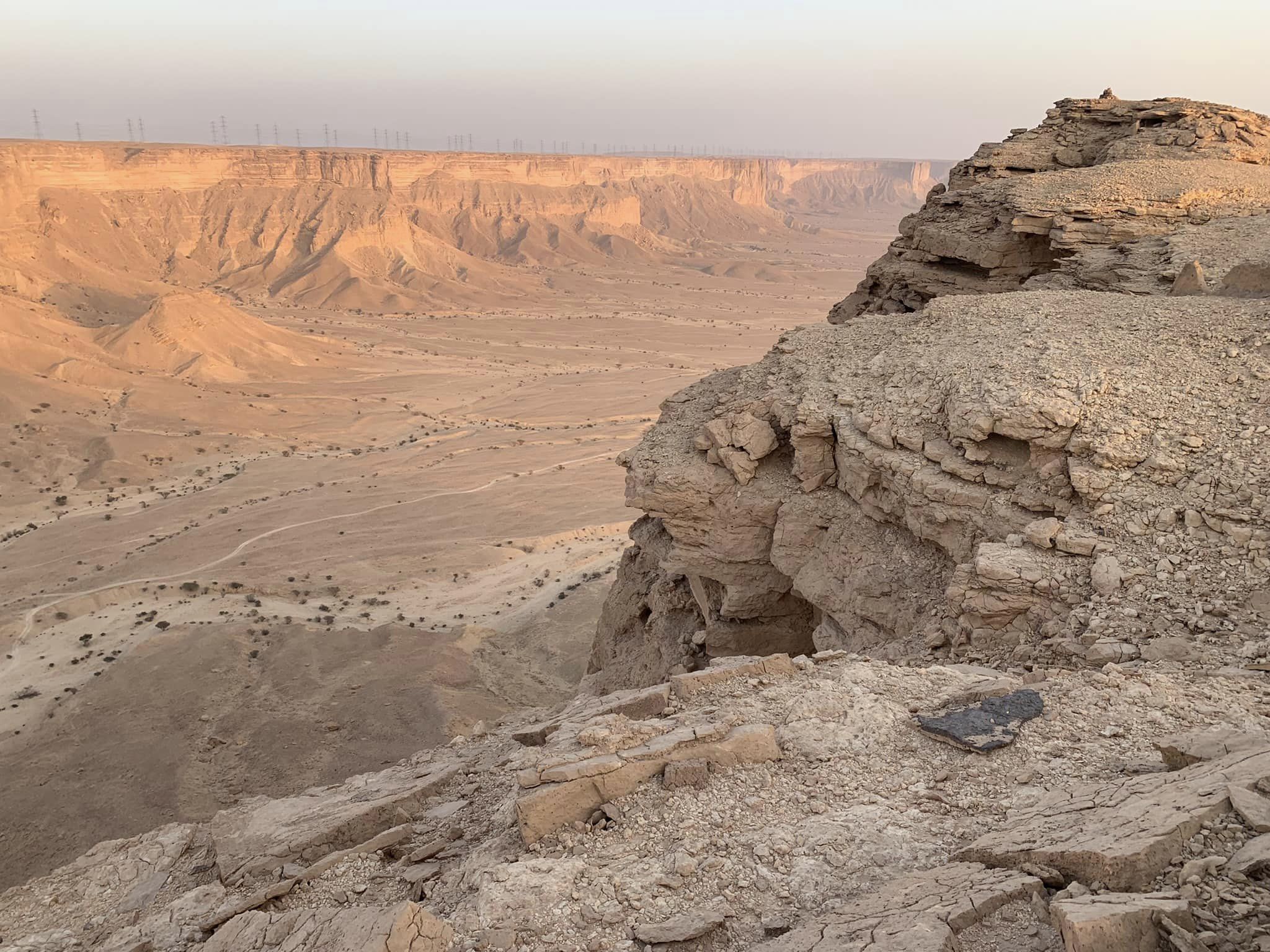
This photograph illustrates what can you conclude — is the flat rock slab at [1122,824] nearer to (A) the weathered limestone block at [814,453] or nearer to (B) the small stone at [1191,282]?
(A) the weathered limestone block at [814,453]

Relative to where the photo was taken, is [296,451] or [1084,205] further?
[296,451]

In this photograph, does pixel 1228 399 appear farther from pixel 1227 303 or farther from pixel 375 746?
pixel 375 746

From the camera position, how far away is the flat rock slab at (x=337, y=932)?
16.0 feet

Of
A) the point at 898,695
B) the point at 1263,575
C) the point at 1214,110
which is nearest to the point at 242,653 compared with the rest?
the point at 898,695

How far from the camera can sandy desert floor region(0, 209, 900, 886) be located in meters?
14.9

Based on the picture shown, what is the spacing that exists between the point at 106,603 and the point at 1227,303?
84.1 feet

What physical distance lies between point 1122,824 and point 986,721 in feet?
5.43

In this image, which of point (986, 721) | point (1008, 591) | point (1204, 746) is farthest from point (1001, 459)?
point (1204, 746)

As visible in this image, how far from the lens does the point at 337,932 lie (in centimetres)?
535

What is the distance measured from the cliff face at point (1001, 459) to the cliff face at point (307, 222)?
167 ft

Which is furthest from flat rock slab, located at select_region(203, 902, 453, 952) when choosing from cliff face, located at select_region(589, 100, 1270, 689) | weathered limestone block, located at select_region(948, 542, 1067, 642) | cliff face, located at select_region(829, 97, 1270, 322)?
cliff face, located at select_region(829, 97, 1270, 322)

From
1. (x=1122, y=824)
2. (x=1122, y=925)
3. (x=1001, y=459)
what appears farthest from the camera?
(x=1001, y=459)

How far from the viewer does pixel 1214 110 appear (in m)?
18.8

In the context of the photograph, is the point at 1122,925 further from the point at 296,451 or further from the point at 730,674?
the point at 296,451
